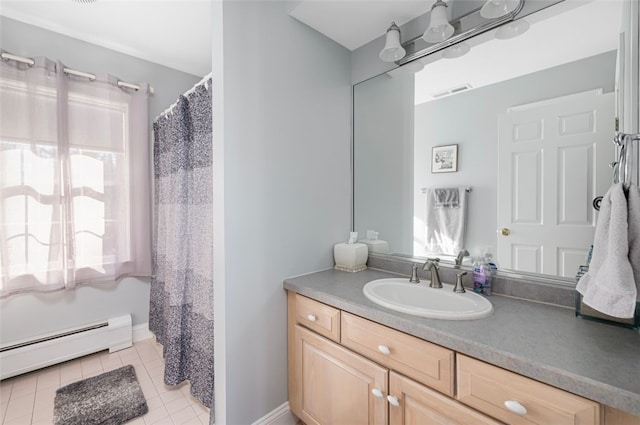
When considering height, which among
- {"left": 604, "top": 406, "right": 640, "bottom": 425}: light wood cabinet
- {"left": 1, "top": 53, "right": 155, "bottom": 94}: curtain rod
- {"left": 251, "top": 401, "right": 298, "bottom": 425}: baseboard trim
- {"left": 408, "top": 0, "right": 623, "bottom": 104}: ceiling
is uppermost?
{"left": 1, "top": 53, "right": 155, "bottom": 94}: curtain rod

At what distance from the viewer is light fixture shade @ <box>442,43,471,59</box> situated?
1.38 m

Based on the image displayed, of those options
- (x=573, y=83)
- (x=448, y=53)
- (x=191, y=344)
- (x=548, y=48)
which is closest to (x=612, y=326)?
(x=573, y=83)

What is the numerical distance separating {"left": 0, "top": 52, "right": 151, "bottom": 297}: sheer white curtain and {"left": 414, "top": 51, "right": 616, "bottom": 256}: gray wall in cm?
232

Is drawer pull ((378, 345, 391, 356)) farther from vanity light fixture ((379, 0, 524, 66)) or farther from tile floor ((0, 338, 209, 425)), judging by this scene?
vanity light fixture ((379, 0, 524, 66))

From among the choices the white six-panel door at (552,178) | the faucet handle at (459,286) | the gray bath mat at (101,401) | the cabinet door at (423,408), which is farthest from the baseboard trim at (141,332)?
the white six-panel door at (552,178)

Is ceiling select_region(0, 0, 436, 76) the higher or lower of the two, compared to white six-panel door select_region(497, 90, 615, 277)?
higher

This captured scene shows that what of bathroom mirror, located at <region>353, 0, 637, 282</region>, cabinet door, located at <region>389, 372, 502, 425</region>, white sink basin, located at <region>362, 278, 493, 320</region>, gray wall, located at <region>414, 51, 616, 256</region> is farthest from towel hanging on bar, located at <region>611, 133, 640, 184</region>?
cabinet door, located at <region>389, 372, 502, 425</region>

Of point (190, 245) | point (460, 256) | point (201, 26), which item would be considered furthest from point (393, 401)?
point (201, 26)

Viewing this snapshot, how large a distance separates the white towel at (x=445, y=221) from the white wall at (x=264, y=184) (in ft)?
1.94

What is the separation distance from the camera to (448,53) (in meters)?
1.43

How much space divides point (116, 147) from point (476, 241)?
2748 millimetres

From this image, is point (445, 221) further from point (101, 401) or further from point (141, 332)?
point (141, 332)

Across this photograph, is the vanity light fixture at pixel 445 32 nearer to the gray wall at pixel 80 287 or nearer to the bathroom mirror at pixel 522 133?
the bathroom mirror at pixel 522 133

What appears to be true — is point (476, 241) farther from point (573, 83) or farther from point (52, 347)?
point (52, 347)
